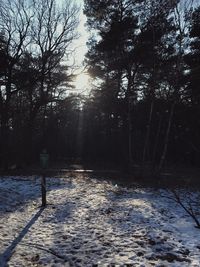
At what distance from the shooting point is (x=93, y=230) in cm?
860

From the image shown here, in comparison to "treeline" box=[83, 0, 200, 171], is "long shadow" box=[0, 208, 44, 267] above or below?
below

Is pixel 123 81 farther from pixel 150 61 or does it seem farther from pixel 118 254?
pixel 118 254

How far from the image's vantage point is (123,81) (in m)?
28.9

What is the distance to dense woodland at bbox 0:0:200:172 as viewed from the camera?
22.8 metres

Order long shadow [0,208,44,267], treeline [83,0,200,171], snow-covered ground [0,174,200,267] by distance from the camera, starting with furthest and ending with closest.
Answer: treeline [83,0,200,171] → snow-covered ground [0,174,200,267] → long shadow [0,208,44,267]

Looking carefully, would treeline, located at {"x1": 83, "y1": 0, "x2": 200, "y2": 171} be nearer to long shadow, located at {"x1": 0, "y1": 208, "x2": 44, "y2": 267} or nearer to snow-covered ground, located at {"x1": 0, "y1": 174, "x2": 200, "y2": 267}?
snow-covered ground, located at {"x1": 0, "y1": 174, "x2": 200, "y2": 267}

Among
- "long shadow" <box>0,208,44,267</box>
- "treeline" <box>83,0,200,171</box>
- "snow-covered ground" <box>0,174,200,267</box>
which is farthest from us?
"treeline" <box>83,0,200,171</box>

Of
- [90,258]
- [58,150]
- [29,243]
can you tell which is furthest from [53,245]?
[58,150]

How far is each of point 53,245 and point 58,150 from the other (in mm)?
34073

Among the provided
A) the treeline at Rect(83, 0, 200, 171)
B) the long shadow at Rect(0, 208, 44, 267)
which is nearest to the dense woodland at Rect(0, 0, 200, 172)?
the treeline at Rect(83, 0, 200, 171)

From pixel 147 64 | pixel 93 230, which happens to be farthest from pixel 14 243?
pixel 147 64

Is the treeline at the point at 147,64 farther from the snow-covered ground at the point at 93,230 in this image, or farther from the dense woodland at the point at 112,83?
the snow-covered ground at the point at 93,230

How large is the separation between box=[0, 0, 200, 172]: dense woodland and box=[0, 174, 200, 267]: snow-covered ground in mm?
5379

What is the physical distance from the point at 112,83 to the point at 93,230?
2182 cm
